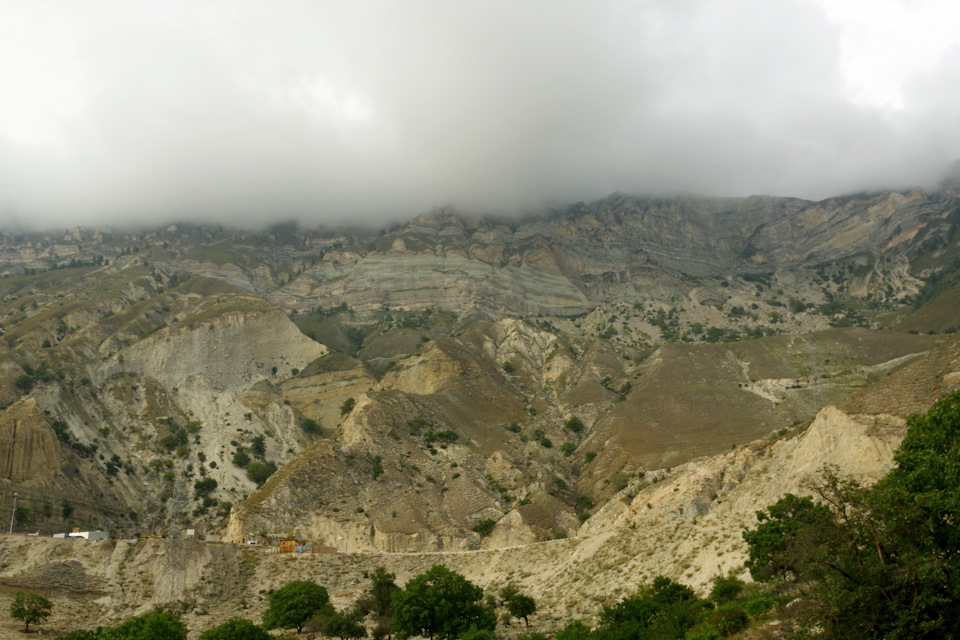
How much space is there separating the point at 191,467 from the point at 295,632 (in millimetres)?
46636

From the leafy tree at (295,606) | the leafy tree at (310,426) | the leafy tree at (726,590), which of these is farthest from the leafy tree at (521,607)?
the leafy tree at (310,426)

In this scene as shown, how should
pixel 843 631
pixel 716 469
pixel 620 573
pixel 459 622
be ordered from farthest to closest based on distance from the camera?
pixel 716 469, pixel 620 573, pixel 459 622, pixel 843 631

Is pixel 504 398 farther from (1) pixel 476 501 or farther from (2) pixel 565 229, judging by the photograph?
(2) pixel 565 229

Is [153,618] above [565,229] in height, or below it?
below

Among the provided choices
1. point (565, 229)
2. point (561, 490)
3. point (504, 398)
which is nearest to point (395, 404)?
point (504, 398)

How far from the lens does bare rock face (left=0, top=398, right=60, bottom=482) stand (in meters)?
67.0

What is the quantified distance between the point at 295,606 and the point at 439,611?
12.3 m

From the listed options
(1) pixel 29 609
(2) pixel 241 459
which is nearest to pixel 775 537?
(1) pixel 29 609

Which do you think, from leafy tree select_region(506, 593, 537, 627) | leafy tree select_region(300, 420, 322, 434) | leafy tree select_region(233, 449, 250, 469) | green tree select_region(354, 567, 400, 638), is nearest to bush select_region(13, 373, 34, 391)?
leafy tree select_region(233, 449, 250, 469)

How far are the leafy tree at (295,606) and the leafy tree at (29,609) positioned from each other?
42.7 feet

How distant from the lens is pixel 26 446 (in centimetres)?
6931

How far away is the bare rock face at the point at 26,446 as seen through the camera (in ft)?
220

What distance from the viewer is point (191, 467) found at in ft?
270

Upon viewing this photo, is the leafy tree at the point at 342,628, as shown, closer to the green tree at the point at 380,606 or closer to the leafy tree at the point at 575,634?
the green tree at the point at 380,606
